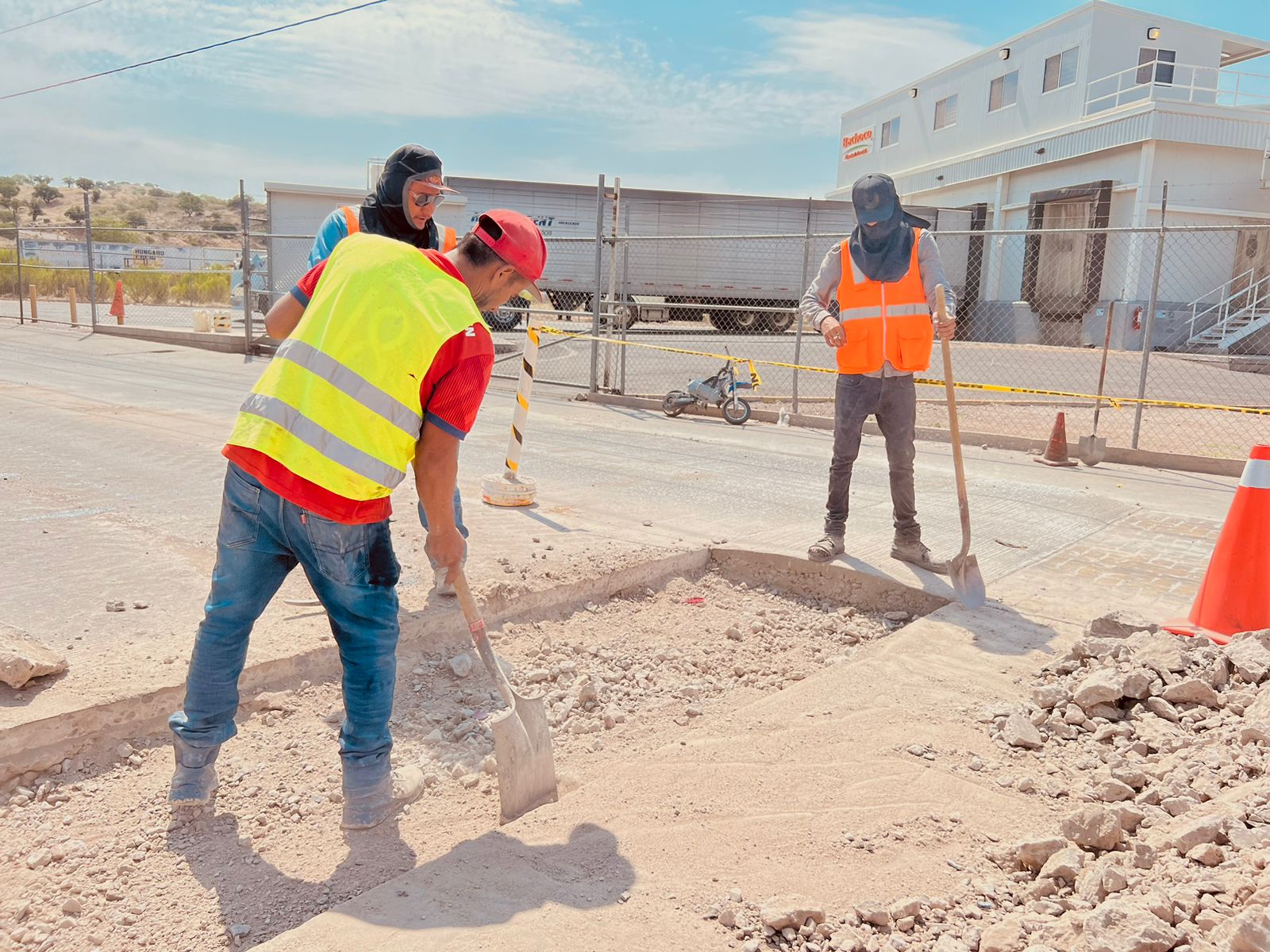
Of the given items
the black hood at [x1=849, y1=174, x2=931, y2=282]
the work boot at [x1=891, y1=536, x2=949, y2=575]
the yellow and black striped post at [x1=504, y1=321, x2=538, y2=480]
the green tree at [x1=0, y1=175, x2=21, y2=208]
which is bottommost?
the work boot at [x1=891, y1=536, x2=949, y2=575]

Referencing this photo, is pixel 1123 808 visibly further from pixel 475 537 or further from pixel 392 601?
pixel 475 537

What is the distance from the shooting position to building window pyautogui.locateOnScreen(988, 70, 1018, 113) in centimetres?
3057

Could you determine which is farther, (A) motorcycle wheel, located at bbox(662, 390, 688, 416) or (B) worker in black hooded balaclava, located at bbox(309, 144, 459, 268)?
(A) motorcycle wheel, located at bbox(662, 390, 688, 416)

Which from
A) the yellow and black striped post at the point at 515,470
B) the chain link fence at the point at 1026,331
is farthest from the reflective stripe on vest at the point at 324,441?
the chain link fence at the point at 1026,331

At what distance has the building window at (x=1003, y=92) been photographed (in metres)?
30.6

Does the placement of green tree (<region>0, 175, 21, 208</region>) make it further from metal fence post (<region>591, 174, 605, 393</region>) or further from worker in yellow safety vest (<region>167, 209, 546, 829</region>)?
worker in yellow safety vest (<region>167, 209, 546, 829</region>)

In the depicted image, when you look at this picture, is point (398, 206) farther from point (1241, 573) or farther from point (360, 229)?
point (1241, 573)

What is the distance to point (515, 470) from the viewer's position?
22.4 ft

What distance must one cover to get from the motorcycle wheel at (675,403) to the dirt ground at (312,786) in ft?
24.9

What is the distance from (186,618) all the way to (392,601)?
181cm

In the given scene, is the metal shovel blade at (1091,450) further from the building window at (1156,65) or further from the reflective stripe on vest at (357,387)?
the building window at (1156,65)

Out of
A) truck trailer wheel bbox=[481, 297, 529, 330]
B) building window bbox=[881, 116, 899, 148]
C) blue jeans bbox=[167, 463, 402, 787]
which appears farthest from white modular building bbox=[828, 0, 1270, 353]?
blue jeans bbox=[167, 463, 402, 787]

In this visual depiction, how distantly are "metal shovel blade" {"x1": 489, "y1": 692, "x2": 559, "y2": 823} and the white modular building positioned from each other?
20.8 metres

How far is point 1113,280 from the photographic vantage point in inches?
995
